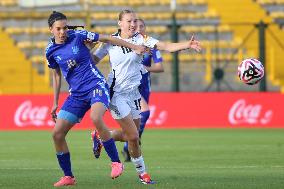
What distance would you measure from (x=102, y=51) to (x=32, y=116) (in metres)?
14.6

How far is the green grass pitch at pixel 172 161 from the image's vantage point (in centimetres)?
1143

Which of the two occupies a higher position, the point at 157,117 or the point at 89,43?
the point at 89,43

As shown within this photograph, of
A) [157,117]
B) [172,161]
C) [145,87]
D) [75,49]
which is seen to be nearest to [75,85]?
[75,49]

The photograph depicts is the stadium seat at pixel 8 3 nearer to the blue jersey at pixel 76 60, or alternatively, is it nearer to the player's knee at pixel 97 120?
the blue jersey at pixel 76 60

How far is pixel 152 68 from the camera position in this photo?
15.8m

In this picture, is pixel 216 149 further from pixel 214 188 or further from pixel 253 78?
pixel 214 188

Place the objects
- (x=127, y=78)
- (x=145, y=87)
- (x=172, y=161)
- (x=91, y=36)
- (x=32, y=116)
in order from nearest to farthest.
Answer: (x=91, y=36)
(x=127, y=78)
(x=172, y=161)
(x=145, y=87)
(x=32, y=116)

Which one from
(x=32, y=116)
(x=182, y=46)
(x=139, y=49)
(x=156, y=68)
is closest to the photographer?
(x=182, y=46)

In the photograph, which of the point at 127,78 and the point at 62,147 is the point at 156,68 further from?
the point at 62,147

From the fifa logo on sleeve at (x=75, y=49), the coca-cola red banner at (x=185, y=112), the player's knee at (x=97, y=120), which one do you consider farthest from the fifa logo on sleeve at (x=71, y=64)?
the coca-cola red banner at (x=185, y=112)

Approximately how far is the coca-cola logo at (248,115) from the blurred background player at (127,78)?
46.5 feet

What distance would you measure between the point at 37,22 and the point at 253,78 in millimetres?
20012

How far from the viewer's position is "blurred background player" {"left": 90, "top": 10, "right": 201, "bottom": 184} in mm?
11664

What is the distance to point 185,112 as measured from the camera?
26703 millimetres
